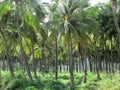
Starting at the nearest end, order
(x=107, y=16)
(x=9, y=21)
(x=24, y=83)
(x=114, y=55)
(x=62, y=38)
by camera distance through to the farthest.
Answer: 1. (x=24, y=83)
2. (x=62, y=38)
3. (x=9, y=21)
4. (x=107, y=16)
5. (x=114, y=55)

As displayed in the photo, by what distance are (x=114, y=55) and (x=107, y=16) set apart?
83.6 ft

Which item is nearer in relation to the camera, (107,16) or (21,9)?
(21,9)

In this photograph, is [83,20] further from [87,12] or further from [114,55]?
[114,55]

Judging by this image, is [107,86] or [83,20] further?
[83,20]

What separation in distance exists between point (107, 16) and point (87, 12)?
952cm

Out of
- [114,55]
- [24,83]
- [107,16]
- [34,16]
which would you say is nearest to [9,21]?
[34,16]

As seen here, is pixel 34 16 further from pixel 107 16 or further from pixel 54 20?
pixel 107 16

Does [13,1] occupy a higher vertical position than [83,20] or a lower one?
higher

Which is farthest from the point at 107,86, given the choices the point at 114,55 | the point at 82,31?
the point at 114,55

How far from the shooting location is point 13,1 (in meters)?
28.1

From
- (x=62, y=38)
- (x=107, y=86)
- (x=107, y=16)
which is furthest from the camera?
(x=107, y=16)

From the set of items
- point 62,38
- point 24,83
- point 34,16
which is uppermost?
point 34,16

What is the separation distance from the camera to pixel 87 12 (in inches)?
1132

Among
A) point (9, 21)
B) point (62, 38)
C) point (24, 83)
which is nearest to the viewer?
point (24, 83)
